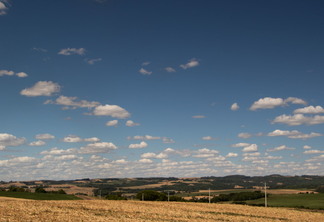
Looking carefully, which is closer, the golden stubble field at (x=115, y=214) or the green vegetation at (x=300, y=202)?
the golden stubble field at (x=115, y=214)

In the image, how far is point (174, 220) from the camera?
146 feet

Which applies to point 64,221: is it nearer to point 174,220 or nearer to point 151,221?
point 151,221

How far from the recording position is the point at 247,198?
476ft

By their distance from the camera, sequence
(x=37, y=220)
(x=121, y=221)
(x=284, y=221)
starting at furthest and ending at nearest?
(x=284, y=221) → (x=121, y=221) → (x=37, y=220)

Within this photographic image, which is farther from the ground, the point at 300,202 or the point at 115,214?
the point at 115,214

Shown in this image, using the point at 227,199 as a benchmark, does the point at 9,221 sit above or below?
above

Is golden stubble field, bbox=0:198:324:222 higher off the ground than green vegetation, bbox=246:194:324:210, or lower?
higher

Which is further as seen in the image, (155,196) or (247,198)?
(247,198)

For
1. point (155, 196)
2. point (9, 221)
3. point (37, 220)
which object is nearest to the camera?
point (9, 221)

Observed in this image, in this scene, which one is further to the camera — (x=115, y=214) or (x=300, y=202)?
(x=300, y=202)

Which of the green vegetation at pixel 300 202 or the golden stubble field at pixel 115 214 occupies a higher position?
the golden stubble field at pixel 115 214

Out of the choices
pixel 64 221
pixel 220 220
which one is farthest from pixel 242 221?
pixel 64 221

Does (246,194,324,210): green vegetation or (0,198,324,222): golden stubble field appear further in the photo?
(246,194,324,210): green vegetation

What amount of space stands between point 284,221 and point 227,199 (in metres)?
108
